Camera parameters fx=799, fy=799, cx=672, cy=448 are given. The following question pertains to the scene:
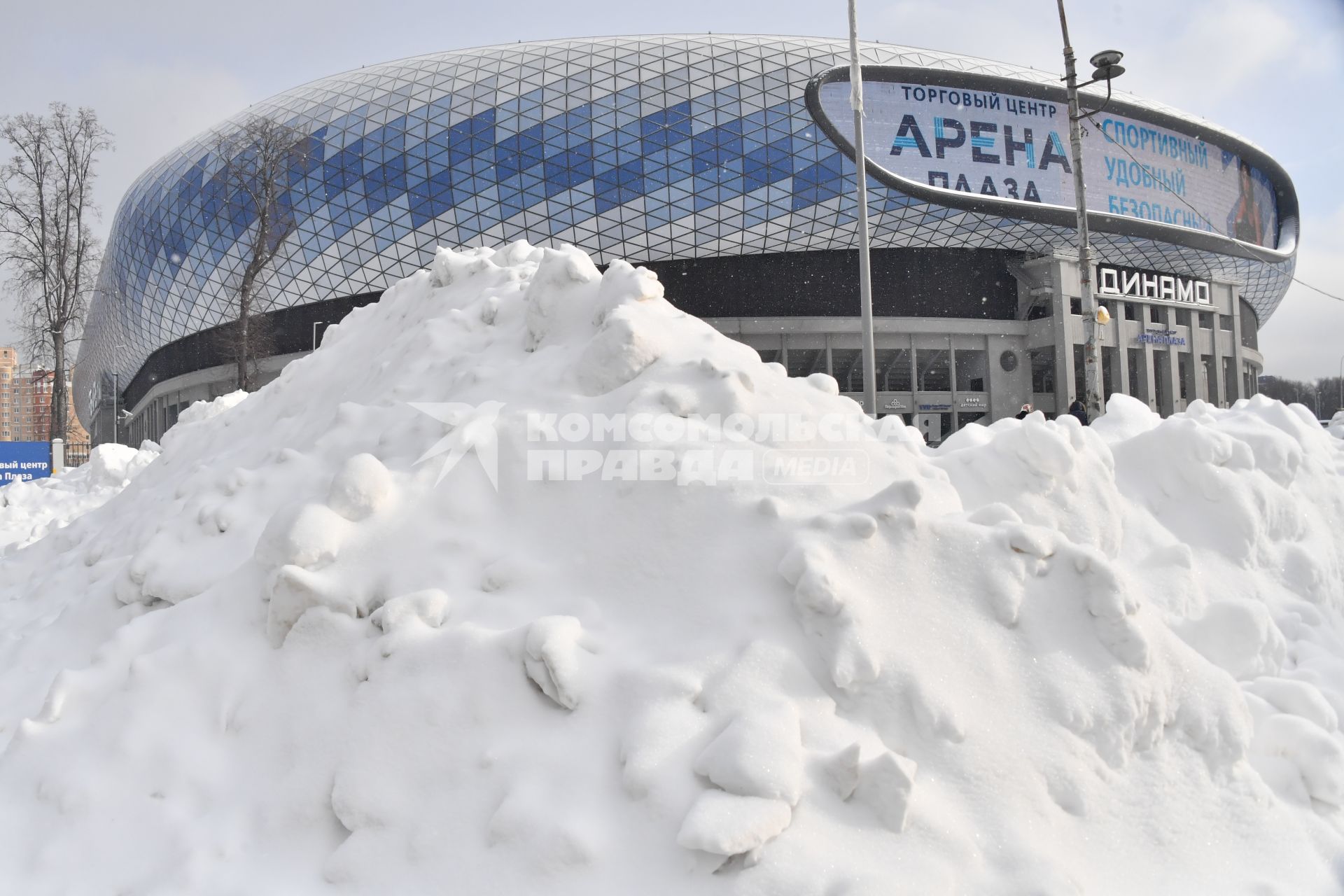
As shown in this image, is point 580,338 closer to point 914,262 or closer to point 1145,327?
point 914,262

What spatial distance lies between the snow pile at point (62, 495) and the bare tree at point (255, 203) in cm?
536

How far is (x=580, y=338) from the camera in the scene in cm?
377

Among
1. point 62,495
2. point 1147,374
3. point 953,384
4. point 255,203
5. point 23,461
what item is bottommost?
point 62,495

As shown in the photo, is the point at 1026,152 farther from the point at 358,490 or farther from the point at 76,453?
the point at 76,453

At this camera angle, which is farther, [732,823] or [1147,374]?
[1147,374]

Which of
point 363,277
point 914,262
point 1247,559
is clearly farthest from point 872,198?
point 1247,559

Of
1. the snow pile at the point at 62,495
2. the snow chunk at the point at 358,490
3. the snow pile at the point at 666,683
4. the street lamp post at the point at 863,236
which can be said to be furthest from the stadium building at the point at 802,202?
the snow chunk at the point at 358,490

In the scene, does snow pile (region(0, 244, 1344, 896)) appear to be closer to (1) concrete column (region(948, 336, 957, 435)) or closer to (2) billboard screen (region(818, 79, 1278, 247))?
(2) billboard screen (region(818, 79, 1278, 247))

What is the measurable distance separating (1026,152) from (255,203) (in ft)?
73.7

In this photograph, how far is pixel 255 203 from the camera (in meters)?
21.0

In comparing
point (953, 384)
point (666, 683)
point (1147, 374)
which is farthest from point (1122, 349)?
point (666, 683)

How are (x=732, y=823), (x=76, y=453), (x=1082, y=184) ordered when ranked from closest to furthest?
(x=732, y=823), (x=1082, y=184), (x=76, y=453)

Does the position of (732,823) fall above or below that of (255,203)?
below

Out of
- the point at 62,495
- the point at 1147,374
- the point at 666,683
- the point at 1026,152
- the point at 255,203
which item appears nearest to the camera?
the point at 666,683
